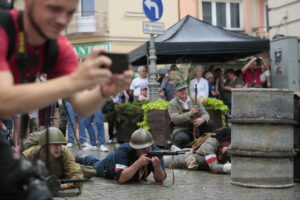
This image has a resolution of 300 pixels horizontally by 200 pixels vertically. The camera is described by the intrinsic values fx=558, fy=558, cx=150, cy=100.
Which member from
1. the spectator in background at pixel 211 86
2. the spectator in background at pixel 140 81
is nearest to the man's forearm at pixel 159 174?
the spectator in background at pixel 211 86

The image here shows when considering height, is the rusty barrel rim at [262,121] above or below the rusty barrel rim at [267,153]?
above

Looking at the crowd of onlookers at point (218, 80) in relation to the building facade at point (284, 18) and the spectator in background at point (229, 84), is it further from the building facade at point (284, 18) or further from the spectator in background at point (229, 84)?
the building facade at point (284, 18)

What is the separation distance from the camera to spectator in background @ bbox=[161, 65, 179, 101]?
1373 centimetres

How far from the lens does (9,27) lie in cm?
259

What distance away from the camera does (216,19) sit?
31.0 metres

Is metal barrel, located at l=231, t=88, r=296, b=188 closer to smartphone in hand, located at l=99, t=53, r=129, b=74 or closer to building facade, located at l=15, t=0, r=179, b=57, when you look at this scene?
smartphone in hand, located at l=99, t=53, r=129, b=74

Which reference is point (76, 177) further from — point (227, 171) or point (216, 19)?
point (216, 19)

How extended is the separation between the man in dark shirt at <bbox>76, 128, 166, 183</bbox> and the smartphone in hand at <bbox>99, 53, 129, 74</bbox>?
4759mm

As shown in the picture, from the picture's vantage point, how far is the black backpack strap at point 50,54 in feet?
9.28

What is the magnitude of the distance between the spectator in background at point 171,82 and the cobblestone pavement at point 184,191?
5.85 meters

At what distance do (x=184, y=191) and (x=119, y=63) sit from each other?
181 inches

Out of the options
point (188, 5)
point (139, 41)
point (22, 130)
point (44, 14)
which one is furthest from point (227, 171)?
point (188, 5)

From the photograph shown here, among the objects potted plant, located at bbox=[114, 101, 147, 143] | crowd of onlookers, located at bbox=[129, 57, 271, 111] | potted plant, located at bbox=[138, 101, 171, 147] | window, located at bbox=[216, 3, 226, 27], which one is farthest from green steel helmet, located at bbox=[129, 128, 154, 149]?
window, located at bbox=[216, 3, 226, 27]

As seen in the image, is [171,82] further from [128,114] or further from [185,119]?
[185,119]
